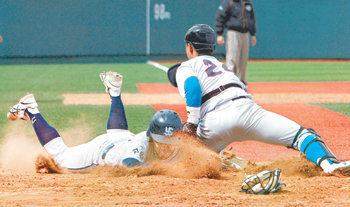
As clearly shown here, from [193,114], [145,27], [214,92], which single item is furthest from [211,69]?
[145,27]

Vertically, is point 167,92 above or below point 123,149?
below

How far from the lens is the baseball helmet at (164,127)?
4.64m

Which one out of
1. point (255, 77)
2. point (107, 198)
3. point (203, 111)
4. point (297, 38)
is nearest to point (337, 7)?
point (297, 38)

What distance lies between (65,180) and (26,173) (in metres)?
0.59

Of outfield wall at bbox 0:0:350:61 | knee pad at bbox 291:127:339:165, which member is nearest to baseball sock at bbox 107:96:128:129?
knee pad at bbox 291:127:339:165

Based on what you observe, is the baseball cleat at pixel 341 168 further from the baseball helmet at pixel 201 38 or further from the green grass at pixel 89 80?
the green grass at pixel 89 80

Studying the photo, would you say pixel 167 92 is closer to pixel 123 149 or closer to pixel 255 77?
pixel 255 77

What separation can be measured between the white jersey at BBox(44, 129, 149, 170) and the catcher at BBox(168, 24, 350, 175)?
46cm

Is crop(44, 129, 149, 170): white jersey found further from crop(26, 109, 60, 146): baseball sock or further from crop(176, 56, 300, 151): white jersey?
crop(176, 56, 300, 151): white jersey

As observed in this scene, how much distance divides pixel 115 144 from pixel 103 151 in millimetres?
122

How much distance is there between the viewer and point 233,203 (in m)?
3.80

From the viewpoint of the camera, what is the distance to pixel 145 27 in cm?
2048

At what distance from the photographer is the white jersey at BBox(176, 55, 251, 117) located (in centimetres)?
487

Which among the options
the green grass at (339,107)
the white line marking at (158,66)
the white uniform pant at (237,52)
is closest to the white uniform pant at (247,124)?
the green grass at (339,107)
